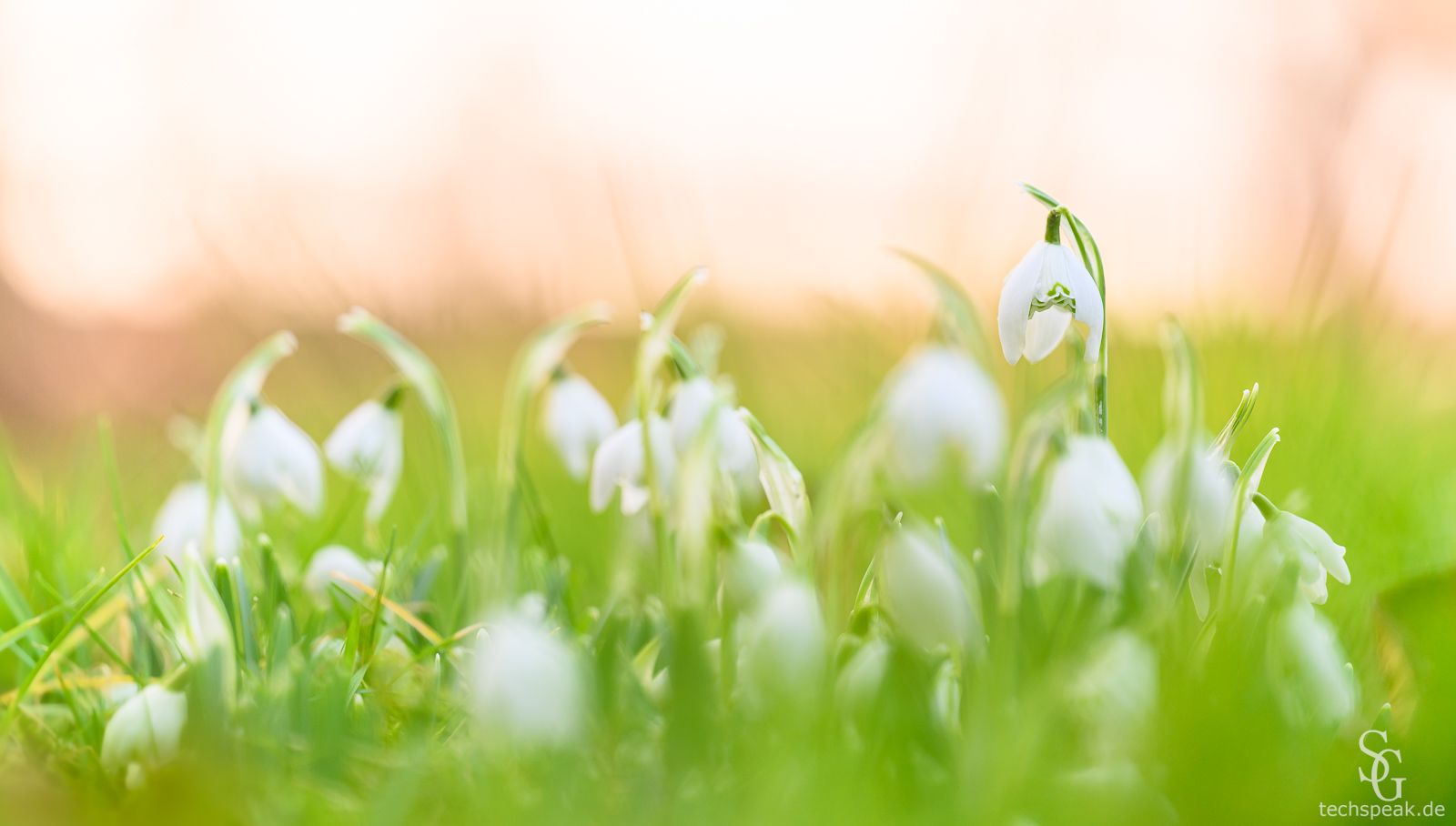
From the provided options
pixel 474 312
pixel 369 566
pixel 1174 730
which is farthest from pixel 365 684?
pixel 474 312

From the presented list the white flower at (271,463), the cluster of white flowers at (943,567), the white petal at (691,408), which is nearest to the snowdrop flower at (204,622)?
the cluster of white flowers at (943,567)

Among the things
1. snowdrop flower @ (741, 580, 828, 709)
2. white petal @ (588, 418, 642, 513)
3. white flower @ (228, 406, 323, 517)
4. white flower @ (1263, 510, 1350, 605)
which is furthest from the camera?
white flower @ (228, 406, 323, 517)

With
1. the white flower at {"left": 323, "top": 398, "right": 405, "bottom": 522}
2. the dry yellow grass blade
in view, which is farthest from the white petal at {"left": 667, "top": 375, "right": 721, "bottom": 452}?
the white flower at {"left": 323, "top": 398, "right": 405, "bottom": 522}

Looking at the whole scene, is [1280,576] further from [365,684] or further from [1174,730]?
[365,684]

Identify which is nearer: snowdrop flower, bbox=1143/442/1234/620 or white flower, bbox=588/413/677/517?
snowdrop flower, bbox=1143/442/1234/620

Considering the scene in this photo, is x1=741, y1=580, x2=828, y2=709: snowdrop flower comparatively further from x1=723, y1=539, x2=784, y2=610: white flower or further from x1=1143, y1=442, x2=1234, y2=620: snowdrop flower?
x1=1143, y1=442, x2=1234, y2=620: snowdrop flower

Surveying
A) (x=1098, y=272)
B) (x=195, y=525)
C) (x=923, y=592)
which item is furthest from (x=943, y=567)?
(x=195, y=525)
